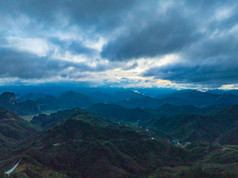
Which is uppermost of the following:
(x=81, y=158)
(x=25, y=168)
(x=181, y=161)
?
(x=25, y=168)

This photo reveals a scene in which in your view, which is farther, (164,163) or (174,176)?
(164,163)

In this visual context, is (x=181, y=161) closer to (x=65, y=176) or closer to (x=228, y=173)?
(x=228, y=173)

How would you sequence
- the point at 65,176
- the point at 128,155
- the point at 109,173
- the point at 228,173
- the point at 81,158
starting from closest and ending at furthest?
1. the point at 228,173
2. the point at 65,176
3. the point at 109,173
4. the point at 81,158
5. the point at 128,155

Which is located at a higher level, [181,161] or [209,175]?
[209,175]

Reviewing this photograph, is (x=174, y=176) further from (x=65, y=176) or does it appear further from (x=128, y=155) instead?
(x=65, y=176)

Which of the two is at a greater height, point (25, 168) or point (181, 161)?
point (25, 168)

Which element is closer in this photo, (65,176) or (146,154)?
(65,176)

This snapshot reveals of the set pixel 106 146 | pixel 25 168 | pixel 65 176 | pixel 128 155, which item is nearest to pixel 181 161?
pixel 128 155

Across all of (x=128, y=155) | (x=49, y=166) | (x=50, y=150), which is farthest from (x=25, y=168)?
(x=128, y=155)

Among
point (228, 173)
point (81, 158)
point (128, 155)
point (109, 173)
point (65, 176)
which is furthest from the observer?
point (128, 155)

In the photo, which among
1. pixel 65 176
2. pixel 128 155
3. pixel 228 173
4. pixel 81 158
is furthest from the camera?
pixel 128 155
